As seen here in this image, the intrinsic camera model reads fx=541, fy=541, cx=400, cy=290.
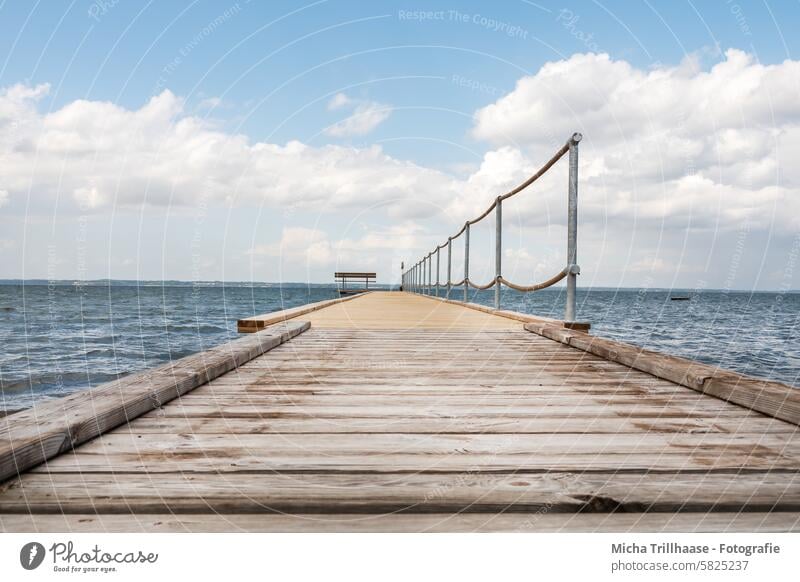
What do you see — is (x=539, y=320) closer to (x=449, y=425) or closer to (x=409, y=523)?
(x=449, y=425)

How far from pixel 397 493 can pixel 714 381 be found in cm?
131

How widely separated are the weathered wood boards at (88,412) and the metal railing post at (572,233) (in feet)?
7.64

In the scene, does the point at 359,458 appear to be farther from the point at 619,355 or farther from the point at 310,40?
the point at 310,40

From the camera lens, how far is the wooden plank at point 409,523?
85 cm

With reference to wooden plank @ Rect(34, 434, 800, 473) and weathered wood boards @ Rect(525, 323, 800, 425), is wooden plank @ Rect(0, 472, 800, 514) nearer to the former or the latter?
wooden plank @ Rect(34, 434, 800, 473)

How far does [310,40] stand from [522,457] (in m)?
5.76

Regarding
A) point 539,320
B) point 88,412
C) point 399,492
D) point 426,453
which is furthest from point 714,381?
point 539,320

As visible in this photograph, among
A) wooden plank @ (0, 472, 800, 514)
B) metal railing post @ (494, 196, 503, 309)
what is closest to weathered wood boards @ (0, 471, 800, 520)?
wooden plank @ (0, 472, 800, 514)

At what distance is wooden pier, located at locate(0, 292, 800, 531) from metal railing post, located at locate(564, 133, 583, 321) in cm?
147

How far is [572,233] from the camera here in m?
3.56

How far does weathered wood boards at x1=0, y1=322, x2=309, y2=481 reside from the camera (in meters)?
1.04

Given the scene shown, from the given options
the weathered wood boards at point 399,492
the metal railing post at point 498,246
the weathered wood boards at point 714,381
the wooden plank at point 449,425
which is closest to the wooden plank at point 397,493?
the weathered wood boards at point 399,492

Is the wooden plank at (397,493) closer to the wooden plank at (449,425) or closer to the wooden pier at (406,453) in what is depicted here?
the wooden pier at (406,453)

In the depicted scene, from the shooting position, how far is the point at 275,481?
3.30 ft
